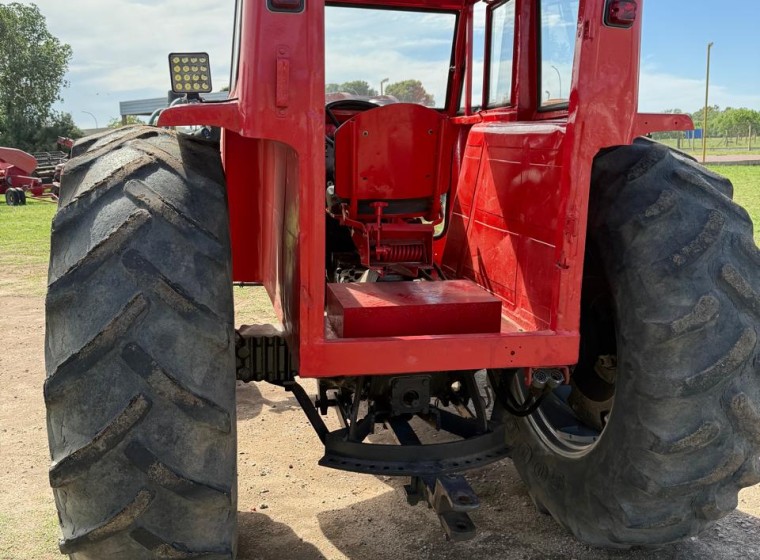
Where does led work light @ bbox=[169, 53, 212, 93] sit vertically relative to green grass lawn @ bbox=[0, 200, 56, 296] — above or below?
above

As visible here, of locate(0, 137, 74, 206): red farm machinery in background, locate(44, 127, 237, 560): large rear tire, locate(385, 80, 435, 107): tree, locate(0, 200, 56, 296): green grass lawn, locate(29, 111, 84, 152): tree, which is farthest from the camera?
locate(29, 111, 84, 152): tree

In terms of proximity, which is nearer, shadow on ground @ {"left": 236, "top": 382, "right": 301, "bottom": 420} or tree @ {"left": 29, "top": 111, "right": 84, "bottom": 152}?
shadow on ground @ {"left": 236, "top": 382, "right": 301, "bottom": 420}

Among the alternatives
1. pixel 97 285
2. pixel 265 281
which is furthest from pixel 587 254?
pixel 97 285

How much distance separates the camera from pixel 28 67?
140 ft

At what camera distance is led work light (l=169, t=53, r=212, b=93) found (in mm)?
3613

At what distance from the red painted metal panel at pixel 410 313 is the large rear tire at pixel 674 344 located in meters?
0.48

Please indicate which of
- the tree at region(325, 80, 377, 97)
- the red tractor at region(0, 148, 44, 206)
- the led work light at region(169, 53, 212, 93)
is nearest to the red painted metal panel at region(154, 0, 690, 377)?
the led work light at region(169, 53, 212, 93)

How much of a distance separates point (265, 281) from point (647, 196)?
1760mm

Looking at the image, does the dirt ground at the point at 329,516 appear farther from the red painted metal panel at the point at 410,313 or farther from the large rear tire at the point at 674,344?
the red painted metal panel at the point at 410,313

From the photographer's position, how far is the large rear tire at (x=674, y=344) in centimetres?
238

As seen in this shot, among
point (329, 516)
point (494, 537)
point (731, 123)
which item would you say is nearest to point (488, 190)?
point (494, 537)

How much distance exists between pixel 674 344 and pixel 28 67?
156 ft

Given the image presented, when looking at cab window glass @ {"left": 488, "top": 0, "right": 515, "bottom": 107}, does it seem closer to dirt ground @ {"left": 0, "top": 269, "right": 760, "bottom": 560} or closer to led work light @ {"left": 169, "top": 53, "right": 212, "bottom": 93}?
led work light @ {"left": 169, "top": 53, "right": 212, "bottom": 93}

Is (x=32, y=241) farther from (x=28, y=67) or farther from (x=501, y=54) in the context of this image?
(x=28, y=67)
